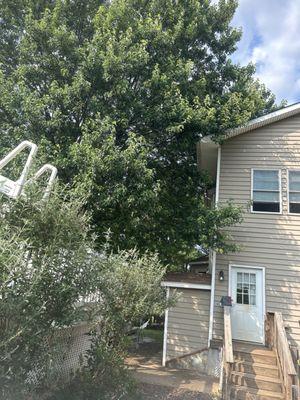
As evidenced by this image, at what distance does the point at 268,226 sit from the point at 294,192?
4.25ft

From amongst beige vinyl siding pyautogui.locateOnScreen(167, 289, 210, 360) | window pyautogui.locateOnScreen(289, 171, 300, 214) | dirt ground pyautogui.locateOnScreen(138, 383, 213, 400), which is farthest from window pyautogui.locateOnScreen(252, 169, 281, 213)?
dirt ground pyautogui.locateOnScreen(138, 383, 213, 400)

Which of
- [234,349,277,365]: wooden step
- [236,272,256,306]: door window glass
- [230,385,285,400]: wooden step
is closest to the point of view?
[230,385,285,400]: wooden step

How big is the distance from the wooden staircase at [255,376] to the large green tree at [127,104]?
287 cm

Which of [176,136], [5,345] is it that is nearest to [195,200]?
[176,136]

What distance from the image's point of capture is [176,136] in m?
11.6

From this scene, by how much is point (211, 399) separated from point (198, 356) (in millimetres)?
2664

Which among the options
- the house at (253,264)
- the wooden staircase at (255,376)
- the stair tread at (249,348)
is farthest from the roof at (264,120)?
the wooden staircase at (255,376)

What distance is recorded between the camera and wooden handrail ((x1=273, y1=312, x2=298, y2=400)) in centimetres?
611

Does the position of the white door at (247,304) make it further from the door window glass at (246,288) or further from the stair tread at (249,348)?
the stair tread at (249,348)

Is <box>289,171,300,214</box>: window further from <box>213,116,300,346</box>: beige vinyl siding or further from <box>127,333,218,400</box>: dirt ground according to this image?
<box>127,333,218,400</box>: dirt ground

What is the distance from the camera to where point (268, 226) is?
33.2 feet

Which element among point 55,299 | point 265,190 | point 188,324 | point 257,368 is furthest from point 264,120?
point 55,299

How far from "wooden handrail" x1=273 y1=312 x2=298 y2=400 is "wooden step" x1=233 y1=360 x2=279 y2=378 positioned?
24cm

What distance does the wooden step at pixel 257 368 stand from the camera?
7465 mm
